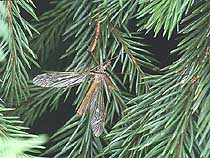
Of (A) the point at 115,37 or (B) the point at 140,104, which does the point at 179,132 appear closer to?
(B) the point at 140,104

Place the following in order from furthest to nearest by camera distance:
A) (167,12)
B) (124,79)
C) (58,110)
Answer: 1. (58,110)
2. (124,79)
3. (167,12)

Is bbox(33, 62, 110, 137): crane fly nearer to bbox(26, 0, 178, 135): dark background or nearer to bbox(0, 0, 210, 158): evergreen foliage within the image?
bbox(0, 0, 210, 158): evergreen foliage

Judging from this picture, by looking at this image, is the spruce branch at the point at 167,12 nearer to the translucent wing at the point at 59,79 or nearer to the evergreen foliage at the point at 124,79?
the evergreen foliage at the point at 124,79

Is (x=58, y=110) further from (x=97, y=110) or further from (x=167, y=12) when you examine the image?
(x=167, y=12)

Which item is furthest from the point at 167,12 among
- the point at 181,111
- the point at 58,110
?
the point at 58,110

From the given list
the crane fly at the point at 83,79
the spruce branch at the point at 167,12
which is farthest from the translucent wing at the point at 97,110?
the spruce branch at the point at 167,12

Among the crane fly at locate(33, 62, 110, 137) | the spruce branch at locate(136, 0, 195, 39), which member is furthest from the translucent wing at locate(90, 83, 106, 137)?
the spruce branch at locate(136, 0, 195, 39)
